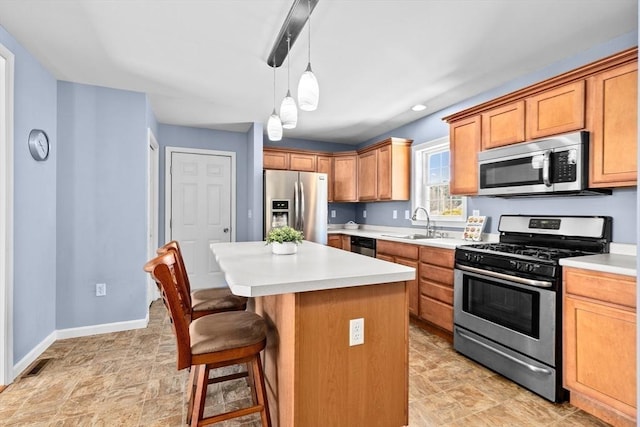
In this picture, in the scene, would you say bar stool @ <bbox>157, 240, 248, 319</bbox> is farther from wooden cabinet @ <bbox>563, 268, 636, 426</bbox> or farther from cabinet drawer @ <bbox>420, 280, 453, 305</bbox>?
wooden cabinet @ <bbox>563, 268, 636, 426</bbox>

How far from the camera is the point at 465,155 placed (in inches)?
123

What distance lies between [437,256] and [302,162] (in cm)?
275

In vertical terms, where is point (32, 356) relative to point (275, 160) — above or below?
below

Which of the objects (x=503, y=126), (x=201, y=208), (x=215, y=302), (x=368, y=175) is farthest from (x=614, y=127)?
(x=201, y=208)

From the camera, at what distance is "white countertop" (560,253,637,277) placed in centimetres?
172

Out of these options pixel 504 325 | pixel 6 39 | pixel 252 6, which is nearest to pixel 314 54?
pixel 252 6

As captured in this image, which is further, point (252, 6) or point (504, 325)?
point (504, 325)

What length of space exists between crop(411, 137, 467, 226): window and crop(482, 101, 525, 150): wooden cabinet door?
842mm

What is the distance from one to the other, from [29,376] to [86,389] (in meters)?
0.57

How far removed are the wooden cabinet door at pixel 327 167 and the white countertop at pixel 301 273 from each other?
333 centimetres

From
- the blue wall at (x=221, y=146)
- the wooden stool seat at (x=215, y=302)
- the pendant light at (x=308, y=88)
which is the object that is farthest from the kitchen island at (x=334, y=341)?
the blue wall at (x=221, y=146)

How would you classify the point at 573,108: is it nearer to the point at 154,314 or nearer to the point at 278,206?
the point at 278,206

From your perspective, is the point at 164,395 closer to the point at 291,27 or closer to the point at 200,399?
the point at 200,399

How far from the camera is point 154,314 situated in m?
3.74
